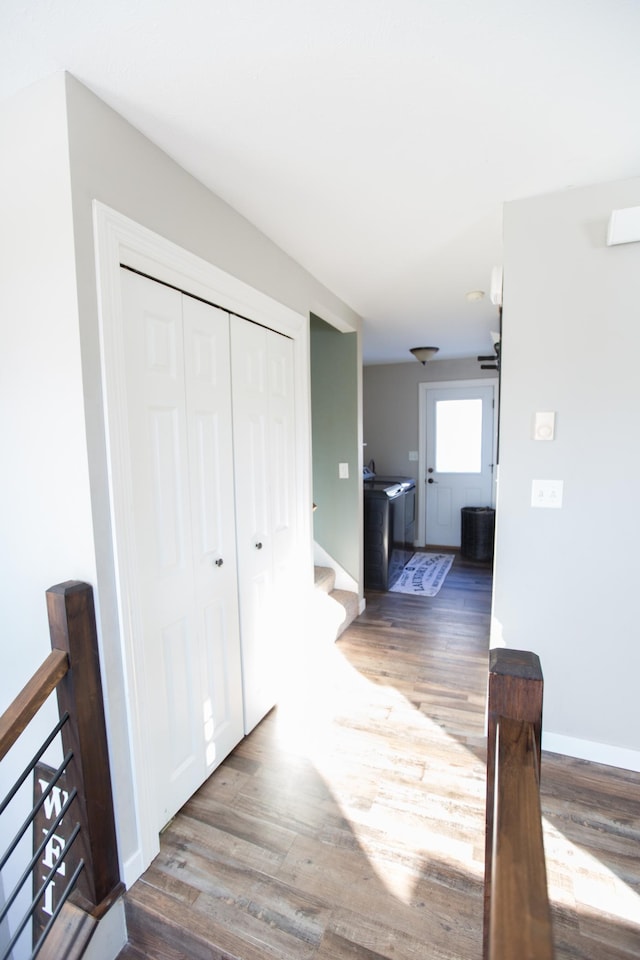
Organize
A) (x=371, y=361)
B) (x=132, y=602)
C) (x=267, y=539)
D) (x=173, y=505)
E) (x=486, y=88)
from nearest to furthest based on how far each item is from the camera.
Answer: (x=486, y=88) → (x=132, y=602) → (x=173, y=505) → (x=267, y=539) → (x=371, y=361)

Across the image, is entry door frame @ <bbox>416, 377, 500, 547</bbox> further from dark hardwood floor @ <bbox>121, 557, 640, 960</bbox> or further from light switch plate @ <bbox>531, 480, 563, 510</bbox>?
light switch plate @ <bbox>531, 480, 563, 510</bbox>

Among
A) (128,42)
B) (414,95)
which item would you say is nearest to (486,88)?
(414,95)

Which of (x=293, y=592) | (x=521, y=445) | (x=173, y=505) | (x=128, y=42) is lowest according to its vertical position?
(x=293, y=592)

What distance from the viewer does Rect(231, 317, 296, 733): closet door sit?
80.9 inches

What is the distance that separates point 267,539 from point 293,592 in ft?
1.60

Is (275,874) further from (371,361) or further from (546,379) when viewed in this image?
(371,361)

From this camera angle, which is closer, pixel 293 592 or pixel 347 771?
pixel 347 771

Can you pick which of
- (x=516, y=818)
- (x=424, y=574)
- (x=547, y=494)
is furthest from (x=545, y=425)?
(x=424, y=574)

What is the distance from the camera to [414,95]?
1300 mm

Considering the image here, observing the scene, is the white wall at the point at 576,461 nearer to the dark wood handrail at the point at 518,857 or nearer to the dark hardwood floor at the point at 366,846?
the dark hardwood floor at the point at 366,846

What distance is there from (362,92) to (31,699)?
6.45 ft

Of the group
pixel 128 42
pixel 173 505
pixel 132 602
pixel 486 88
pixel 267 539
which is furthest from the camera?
pixel 267 539

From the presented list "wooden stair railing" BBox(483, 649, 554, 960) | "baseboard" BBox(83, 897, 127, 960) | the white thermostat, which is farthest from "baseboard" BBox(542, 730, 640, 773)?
"baseboard" BBox(83, 897, 127, 960)

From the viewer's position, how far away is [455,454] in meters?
5.54
